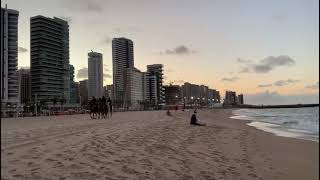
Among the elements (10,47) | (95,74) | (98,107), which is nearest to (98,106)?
(98,107)

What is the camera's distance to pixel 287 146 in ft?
54.1

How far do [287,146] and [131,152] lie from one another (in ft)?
30.9

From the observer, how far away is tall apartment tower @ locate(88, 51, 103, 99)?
154 metres

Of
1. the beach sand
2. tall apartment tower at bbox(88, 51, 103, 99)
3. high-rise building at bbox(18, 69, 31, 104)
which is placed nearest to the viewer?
high-rise building at bbox(18, 69, 31, 104)

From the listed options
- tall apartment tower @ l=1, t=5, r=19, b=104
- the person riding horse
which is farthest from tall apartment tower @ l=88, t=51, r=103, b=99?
tall apartment tower @ l=1, t=5, r=19, b=104

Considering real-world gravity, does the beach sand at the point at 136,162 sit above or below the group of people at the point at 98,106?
below

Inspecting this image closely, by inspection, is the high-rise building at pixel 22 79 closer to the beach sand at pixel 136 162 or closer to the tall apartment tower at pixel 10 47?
the tall apartment tower at pixel 10 47

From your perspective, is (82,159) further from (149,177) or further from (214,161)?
(214,161)

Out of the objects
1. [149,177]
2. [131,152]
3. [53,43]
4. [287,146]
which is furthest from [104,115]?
[53,43]

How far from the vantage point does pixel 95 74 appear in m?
156

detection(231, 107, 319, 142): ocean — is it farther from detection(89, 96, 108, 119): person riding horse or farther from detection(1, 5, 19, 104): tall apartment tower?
detection(1, 5, 19, 104): tall apartment tower

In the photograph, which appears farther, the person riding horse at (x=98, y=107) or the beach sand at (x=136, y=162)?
the person riding horse at (x=98, y=107)

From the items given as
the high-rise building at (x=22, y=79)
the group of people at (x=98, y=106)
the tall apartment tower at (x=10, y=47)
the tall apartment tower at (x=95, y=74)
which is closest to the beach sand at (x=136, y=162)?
the high-rise building at (x=22, y=79)

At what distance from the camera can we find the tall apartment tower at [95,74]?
154m
